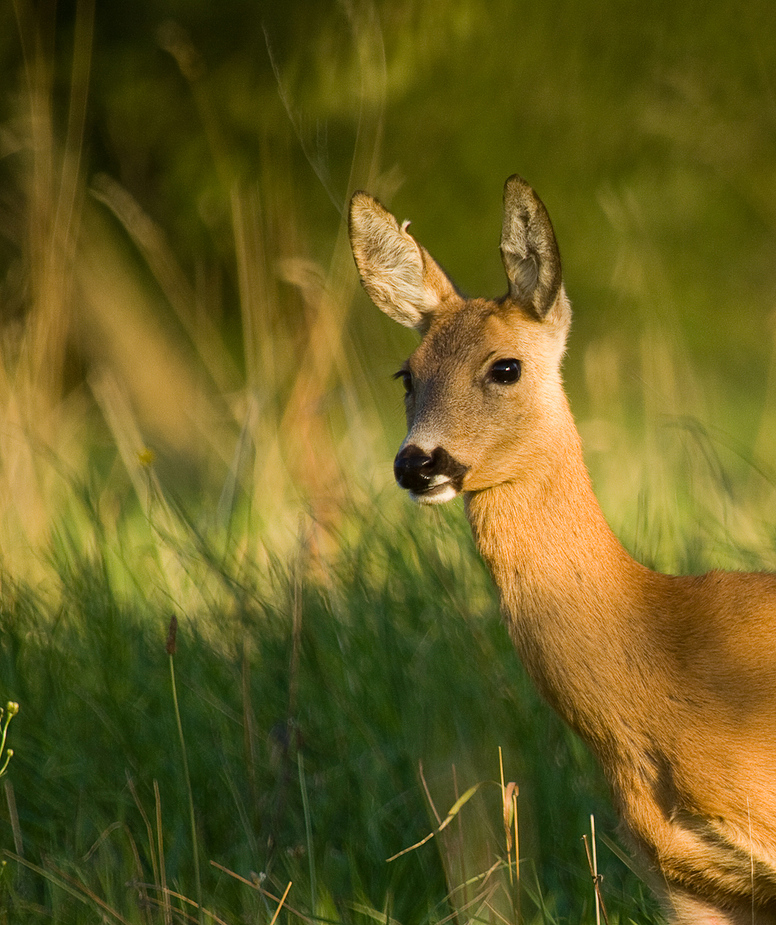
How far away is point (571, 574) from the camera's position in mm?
2777

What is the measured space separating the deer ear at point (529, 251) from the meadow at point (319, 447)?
83cm

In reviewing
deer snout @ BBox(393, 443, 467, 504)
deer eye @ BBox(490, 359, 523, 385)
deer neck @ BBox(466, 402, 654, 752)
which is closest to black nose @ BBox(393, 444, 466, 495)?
deer snout @ BBox(393, 443, 467, 504)

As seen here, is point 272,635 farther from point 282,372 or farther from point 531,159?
point 531,159

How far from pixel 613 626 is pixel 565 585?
5.3 inches

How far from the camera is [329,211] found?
8.33m

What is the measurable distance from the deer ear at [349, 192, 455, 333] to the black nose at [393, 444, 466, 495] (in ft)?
2.37

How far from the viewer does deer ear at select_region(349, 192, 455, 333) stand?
326 centimetres

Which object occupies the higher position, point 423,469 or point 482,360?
point 482,360

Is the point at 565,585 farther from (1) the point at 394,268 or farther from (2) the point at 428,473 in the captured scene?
(1) the point at 394,268

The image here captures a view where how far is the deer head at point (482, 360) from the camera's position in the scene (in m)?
2.79

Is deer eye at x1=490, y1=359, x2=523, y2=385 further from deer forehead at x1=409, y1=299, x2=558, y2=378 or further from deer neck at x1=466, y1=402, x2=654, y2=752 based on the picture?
deer neck at x1=466, y1=402, x2=654, y2=752

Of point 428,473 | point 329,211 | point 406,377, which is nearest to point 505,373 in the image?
point 406,377

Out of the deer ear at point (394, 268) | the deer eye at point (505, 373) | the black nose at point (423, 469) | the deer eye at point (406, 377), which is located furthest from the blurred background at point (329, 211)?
the black nose at point (423, 469)

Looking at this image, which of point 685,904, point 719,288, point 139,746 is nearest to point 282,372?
point 139,746
